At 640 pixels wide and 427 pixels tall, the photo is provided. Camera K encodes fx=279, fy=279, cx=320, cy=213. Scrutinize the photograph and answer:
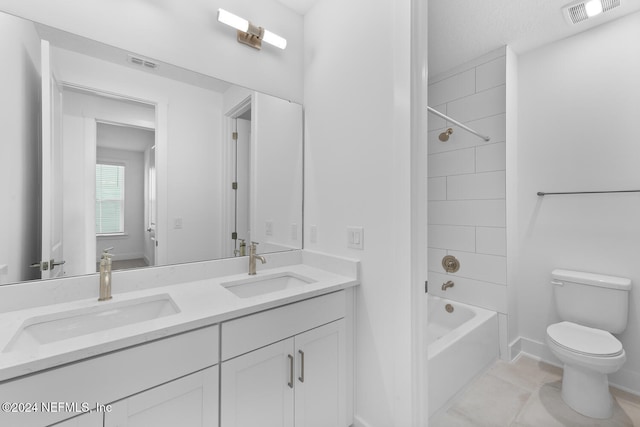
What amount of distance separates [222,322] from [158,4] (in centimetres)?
153

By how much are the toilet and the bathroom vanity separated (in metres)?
1.35

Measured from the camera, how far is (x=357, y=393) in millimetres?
1492

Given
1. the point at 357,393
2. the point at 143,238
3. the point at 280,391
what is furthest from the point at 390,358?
the point at 143,238

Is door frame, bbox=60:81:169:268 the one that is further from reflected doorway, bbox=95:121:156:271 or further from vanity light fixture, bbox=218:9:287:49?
vanity light fixture, bbox=218:9:287:49

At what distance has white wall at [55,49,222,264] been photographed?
1.41 meters

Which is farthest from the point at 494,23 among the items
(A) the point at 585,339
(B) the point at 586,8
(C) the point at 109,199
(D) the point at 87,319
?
(D) the point at 87,319

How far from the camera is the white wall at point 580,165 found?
1.83 metres

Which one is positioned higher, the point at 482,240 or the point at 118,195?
the point at 118,195

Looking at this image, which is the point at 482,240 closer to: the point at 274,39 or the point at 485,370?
the point at 485,370

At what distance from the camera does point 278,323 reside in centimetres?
119

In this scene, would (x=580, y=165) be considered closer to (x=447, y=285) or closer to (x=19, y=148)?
(x=447, y=285)

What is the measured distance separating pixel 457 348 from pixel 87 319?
6.33ft

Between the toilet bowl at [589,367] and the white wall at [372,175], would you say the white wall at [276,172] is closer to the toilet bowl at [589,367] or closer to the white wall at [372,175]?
the white wall at [372,175]

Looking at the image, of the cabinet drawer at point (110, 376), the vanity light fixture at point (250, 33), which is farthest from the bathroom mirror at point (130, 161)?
the cabinet drawer at point (110, 376)
